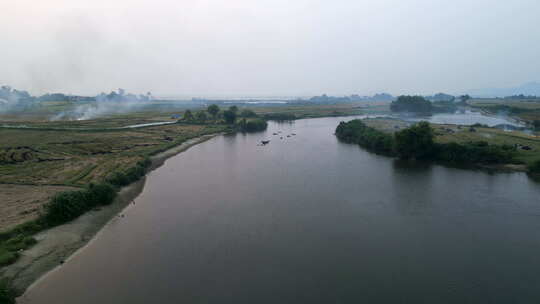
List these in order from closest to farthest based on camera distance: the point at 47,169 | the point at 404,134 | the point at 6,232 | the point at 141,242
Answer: the point at 6,232 < the point at 141,242 < the point at 47,169 < the point at 404,134

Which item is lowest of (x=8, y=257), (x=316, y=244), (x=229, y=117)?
(x=316, y=244)

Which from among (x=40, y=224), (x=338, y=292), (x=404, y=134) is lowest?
(x=338, y=292)

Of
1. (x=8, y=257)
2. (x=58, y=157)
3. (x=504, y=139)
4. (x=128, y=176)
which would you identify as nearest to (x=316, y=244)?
(x=8, y=257)

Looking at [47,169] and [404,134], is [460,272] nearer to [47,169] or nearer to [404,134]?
[404,134]

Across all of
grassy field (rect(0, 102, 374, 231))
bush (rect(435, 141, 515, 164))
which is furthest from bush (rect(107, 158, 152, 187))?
bush (rect(435, 141, 515, 164))

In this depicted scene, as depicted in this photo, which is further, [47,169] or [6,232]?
[47,169]

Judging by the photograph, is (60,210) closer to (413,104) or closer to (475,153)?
(475,153)

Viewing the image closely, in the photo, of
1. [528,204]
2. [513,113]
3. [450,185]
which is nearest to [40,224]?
[450,185]
